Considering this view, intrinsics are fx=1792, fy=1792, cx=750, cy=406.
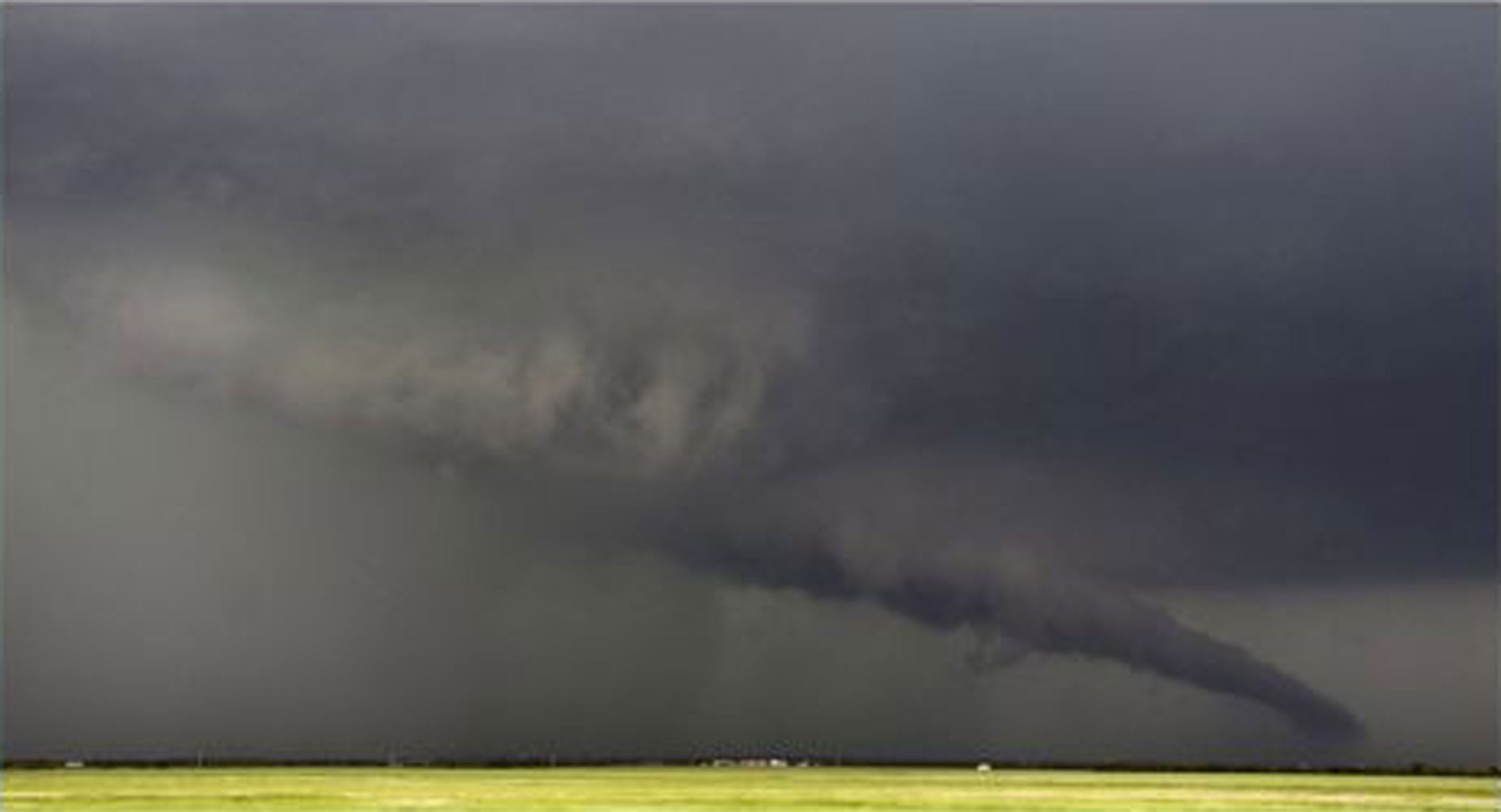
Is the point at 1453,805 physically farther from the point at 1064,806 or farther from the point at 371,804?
the point at 371,804

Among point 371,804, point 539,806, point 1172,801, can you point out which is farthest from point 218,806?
point 1172,801

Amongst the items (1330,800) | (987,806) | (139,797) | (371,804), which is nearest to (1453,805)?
(1330,800)

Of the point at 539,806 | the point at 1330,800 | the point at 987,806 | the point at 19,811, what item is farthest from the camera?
the point at 1330,800

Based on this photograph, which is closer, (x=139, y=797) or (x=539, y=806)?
(x=539, y=806)

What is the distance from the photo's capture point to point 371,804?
131m

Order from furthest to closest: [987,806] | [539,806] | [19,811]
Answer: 1. [987,806]
2. [539,806]
3. [19,811]

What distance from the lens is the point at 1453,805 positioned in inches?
5748

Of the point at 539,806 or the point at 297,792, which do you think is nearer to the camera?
the point at 539,806

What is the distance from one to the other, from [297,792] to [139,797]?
12998 mm

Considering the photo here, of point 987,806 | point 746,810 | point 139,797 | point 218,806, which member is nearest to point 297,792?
point 139,797

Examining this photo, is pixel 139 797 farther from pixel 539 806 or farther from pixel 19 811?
pixel 539 806

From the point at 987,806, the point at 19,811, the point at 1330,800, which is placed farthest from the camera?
the point at 1330,800

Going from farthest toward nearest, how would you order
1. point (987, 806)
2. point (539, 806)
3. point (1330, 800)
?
point (1330, 800) < point (987, 806) < point (539, 806)

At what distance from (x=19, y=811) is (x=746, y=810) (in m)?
50.5
